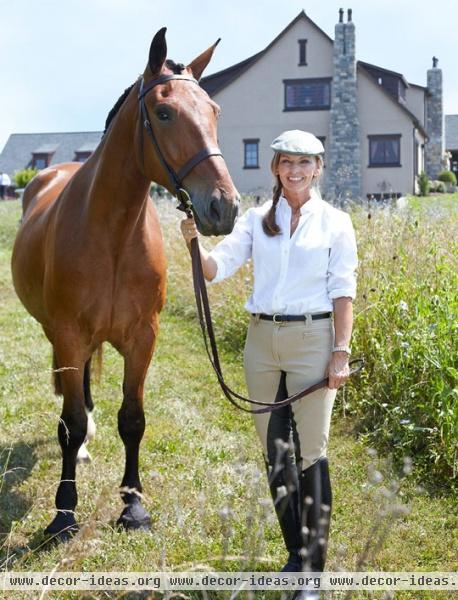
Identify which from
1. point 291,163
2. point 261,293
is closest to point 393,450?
point 261,293

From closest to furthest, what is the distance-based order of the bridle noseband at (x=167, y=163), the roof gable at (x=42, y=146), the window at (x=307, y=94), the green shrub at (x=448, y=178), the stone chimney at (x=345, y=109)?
the bridle noseband at (x=167, y=163) → the stone chimney at (x=345, y=109) → the window at (x=307, y=94) → the green shrub at (x=448, y=178) → the roof gable at (x=42, y=146)

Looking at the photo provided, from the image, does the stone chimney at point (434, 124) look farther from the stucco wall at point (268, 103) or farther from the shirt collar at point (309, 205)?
the shirt collar at point (309, 205)

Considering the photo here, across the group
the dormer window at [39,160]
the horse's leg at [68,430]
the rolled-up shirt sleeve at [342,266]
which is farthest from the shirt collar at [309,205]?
the dormer window at [39,160]

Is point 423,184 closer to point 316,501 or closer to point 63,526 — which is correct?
point 63,526

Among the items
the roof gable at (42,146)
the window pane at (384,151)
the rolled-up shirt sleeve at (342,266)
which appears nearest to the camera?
the rolled-up shirt sleeve at (342,266)

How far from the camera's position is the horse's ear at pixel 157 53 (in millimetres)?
3062

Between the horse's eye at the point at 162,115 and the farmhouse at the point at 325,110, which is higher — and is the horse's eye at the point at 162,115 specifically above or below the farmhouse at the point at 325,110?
below

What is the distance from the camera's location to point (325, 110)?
3228cm

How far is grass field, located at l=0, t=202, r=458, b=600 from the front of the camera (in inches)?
106

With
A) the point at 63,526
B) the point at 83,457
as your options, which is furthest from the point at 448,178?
the point at 63,526

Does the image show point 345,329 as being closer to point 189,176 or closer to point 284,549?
point 189,176

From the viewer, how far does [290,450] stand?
10.3ft

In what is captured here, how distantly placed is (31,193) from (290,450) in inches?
148

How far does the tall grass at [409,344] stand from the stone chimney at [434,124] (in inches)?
1448
